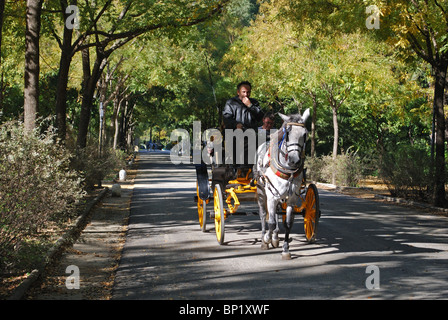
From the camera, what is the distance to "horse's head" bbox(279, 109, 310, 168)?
32.2 ft

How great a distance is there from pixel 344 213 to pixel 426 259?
7.50 m

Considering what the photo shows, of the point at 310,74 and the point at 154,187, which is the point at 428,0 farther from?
the point at 154,187

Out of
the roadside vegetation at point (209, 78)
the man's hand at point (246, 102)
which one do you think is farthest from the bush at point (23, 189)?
the man's hand at point (246, 102)

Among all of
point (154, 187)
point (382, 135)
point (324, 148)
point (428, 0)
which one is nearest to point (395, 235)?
point (428, 0)

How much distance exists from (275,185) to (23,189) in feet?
13.7

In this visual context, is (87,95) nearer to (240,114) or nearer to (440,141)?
(240,114)

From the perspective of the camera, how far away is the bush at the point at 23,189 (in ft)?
29.2

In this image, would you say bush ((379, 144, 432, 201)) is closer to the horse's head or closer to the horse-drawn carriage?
the horse-drawn carriage

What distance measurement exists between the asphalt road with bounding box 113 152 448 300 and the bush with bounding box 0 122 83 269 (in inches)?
63.0

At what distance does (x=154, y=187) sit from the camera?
28.9 metres

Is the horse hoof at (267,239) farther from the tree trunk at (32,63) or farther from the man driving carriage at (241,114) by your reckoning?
the tree trunk at (32,63)

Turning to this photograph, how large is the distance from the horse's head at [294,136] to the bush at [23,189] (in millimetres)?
4218

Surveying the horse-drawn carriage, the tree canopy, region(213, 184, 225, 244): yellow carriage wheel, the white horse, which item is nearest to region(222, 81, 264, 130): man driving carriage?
the tree canopy

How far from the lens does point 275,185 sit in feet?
34.4
